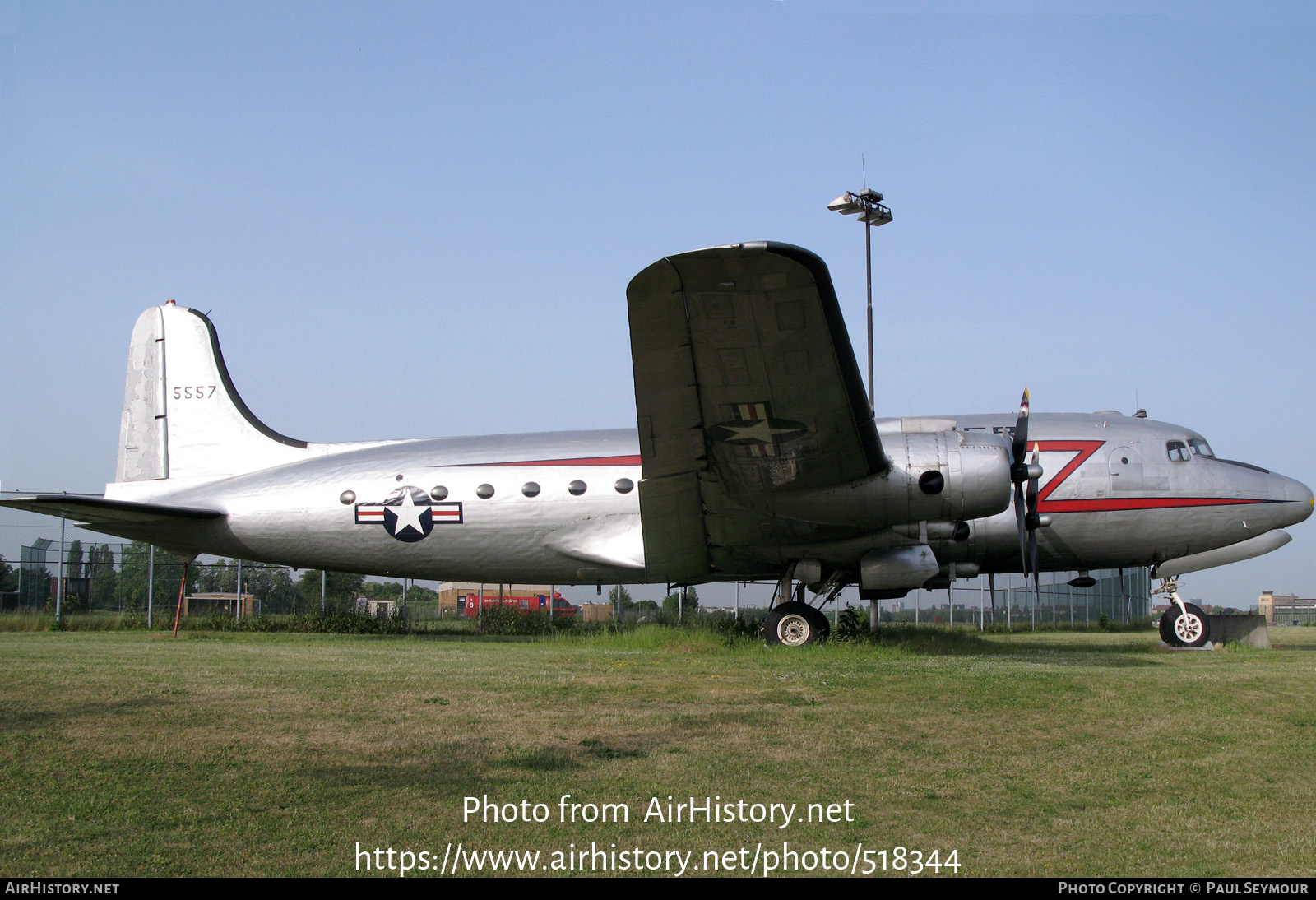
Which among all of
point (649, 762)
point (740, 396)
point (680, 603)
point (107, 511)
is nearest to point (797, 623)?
point (740, 396)

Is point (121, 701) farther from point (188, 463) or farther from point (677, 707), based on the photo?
point (188, 463)

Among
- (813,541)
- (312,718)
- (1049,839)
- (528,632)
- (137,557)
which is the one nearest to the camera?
(1049,839)

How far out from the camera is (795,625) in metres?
13.0

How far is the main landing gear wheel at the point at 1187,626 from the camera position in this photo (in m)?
14.1

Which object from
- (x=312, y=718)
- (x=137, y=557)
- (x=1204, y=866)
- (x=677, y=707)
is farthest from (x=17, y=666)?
(x=137, y=557)

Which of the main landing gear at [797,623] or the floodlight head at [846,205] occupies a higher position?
the floodlight head at [846,205]

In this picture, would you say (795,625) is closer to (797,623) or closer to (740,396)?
(797,623)

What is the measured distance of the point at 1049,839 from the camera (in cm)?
396

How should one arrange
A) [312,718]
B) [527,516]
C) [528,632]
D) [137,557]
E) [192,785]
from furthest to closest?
1. [137,557]
2. [528,632]
3. [527,516]
4. [312,718]
5. [192,785]

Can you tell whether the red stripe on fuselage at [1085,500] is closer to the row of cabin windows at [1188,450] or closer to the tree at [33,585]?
the row of cabin windows at [1188,450]

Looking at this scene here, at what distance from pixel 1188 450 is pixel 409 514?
1230 cm

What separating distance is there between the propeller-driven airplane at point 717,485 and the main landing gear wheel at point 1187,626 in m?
0.03

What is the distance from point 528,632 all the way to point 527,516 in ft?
25.0

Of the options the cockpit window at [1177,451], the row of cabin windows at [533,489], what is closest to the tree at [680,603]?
the row of cabin windows at [533,489]
